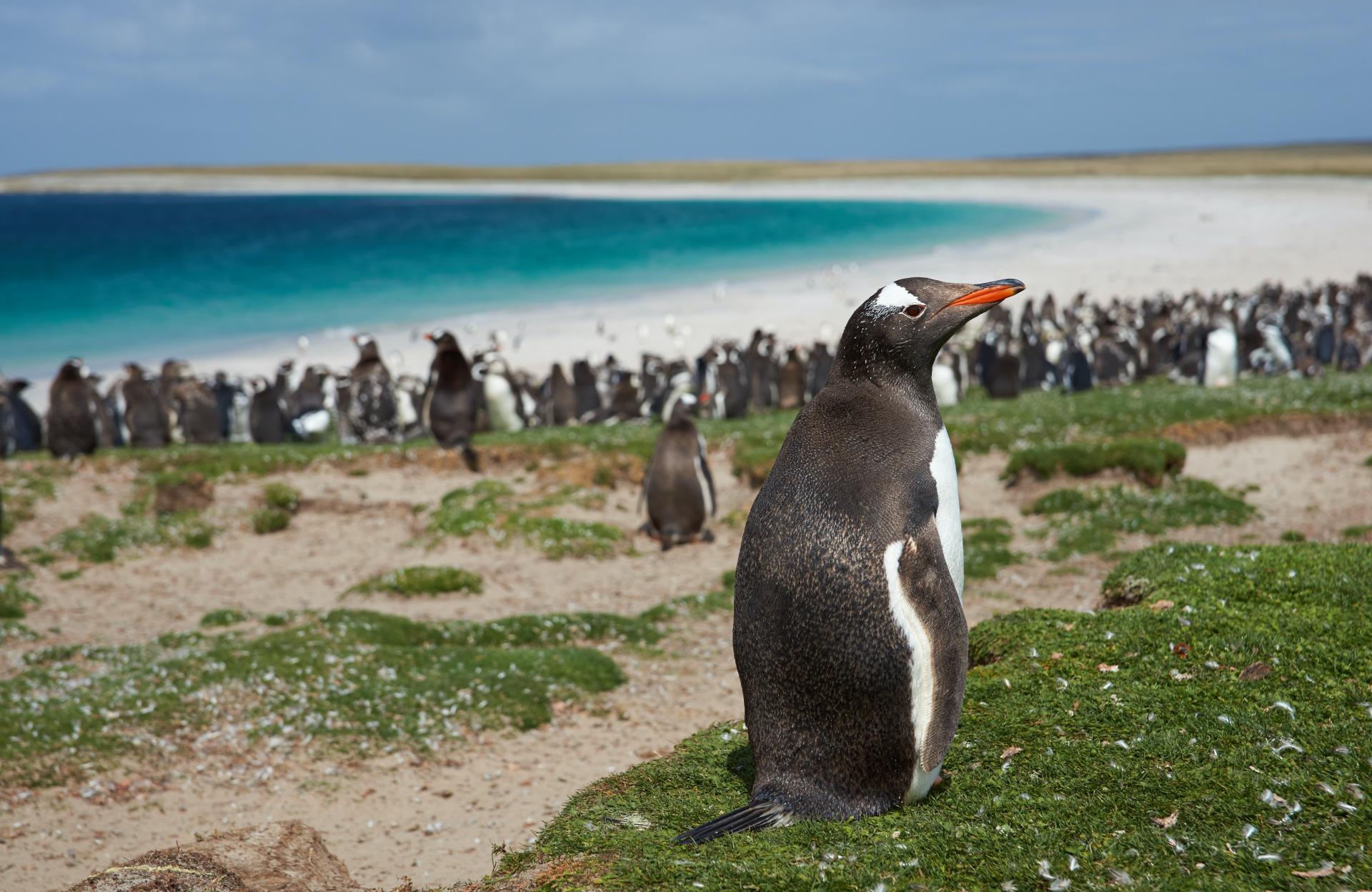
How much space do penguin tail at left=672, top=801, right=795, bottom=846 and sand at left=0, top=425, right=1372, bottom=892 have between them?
242 cm

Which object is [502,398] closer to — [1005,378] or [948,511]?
[1005,378]

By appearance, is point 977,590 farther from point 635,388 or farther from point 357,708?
point 635,388

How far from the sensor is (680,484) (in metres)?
12.1

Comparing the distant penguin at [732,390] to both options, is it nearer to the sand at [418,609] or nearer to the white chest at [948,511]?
the sand at [418,609]

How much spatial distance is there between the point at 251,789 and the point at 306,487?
26.2ft

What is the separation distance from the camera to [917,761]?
4113mm

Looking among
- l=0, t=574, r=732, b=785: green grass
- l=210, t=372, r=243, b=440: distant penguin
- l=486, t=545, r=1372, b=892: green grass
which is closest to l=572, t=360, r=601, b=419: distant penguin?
l=210, t=372, r=243, b=440: distant penguin

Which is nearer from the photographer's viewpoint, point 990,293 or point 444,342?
point 990,293

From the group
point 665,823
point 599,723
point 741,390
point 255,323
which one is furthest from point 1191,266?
→ point 665,823

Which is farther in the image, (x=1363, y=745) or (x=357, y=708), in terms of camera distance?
(x=357, y=708)

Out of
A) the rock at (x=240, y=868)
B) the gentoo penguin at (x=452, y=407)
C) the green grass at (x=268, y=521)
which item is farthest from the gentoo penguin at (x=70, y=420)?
the rock at (x=240, y=868)

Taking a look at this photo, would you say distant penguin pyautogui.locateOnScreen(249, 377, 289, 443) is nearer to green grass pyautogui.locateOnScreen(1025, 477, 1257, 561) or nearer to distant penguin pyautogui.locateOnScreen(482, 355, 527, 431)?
distant penguin pyautogui.locateOnScreen(482, 355, 527, 431)

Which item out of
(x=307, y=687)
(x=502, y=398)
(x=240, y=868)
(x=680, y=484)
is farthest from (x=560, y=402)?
(x=240, y=868)

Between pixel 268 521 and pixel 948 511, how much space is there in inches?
442
